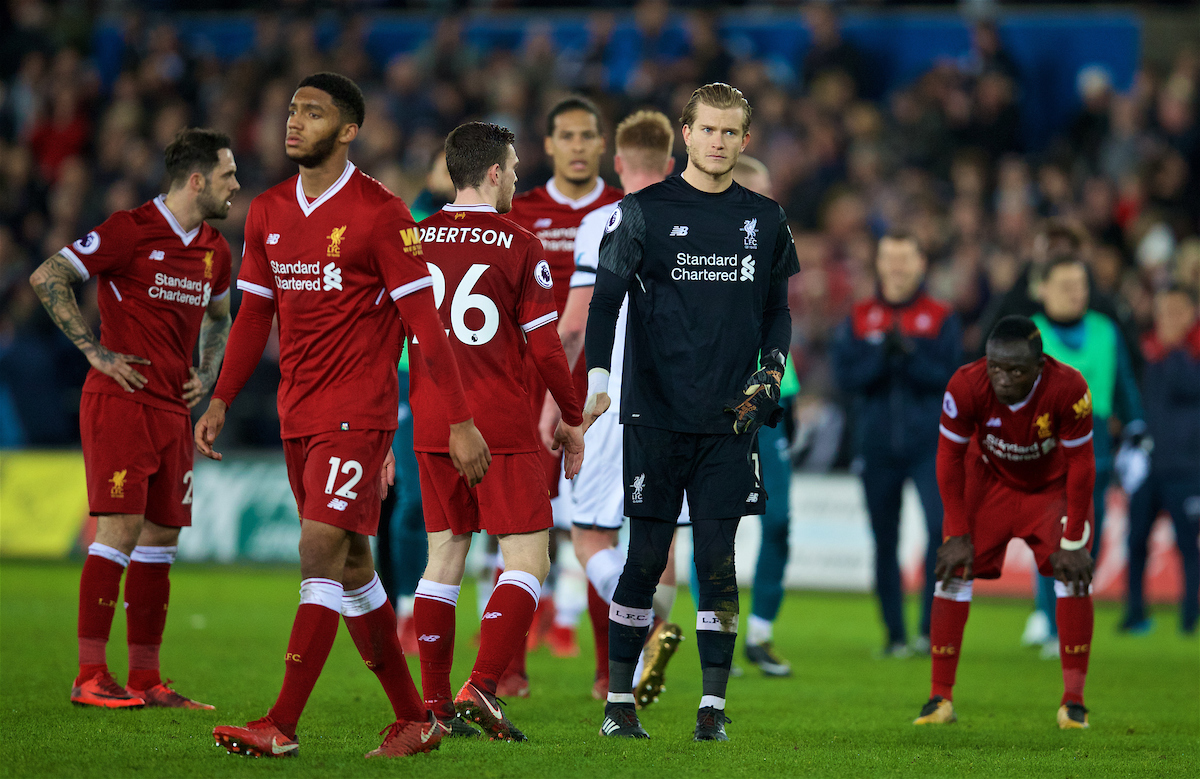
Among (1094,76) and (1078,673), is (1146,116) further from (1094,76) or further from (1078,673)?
(1078,673)

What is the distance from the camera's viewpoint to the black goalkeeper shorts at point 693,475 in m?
5.95

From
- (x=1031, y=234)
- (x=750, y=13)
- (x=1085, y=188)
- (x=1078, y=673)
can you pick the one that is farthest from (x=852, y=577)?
(x=750, y=13)

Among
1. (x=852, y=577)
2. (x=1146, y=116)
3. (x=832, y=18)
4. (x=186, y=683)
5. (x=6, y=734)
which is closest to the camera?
(x=6, y=734)

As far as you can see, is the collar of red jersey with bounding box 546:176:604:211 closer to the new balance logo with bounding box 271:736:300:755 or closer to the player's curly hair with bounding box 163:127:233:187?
the player's curly hair with bounding box 163:127:233:187

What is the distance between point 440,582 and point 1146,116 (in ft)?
43.0

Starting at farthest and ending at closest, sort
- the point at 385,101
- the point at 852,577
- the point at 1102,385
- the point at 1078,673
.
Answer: the point at 385,101 → the point at 852,577 → the point at 1102,385 → the point at 1078,673

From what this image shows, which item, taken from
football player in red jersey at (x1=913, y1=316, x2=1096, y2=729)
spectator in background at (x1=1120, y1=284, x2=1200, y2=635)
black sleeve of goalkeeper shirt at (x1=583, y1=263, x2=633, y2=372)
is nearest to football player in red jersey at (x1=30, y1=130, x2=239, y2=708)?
black sleeve of goalkeeper shirt at (x1=583, y1=263, x2=633, y2=372)

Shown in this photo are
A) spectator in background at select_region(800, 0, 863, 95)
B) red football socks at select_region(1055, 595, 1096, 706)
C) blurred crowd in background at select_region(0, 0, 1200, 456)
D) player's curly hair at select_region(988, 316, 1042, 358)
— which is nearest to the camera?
player's curly hair at select_region(988, 316, 1042, 358)

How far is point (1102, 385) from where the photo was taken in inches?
367

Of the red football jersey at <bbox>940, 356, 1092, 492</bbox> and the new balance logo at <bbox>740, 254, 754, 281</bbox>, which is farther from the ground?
the new balance logo at <bbox>740, 254, 754, 281</bbox>

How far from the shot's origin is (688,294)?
5988mm

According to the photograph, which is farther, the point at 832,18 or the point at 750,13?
the point at 750,13

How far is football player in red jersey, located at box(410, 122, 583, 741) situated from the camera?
5816 millimetres

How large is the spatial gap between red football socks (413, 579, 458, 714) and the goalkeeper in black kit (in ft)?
2.35
